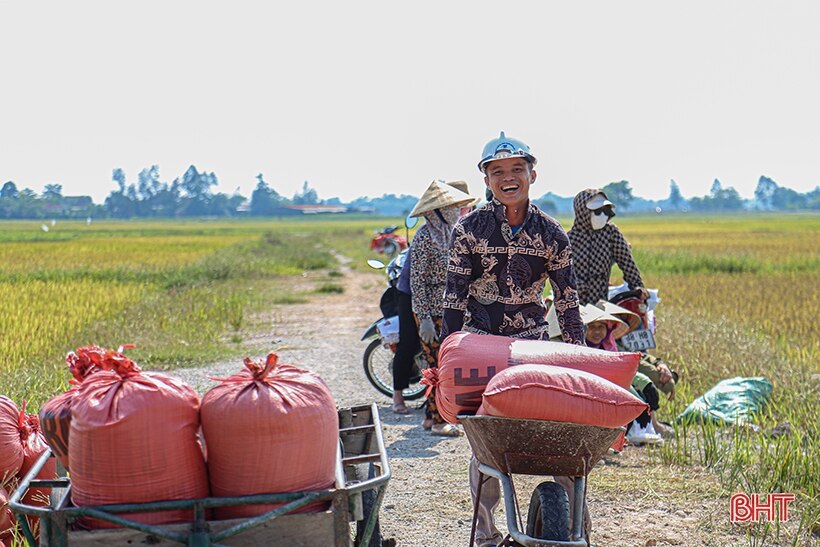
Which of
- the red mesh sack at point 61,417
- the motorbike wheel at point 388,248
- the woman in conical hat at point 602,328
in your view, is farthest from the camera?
the motorbike wheel at point 388,248

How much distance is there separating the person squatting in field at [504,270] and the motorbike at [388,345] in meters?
2.88

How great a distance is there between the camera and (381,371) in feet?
25.8

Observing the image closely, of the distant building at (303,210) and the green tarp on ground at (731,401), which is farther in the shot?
the distant building at (303,210)

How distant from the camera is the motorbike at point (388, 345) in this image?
6977 mm

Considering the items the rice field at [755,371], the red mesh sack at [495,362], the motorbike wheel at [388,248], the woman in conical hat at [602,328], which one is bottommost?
the rice field at [755,371]

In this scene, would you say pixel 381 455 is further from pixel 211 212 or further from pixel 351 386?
pixel 211 212

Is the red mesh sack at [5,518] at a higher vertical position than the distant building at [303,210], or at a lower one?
lower

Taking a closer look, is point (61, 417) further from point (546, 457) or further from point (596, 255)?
point (596, 255)

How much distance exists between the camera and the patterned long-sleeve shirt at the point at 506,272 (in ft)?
12.1

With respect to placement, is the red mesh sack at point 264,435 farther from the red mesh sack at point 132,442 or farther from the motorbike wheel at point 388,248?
the motorbike wheel at point 388,248

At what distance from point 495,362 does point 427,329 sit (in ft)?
9.04

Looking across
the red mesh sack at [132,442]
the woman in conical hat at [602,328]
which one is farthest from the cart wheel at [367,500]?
the woman in conical hat at [602,328]

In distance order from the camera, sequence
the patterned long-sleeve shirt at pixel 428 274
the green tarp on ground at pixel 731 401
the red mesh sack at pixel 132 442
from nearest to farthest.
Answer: the red mesh sack at pixel 132 442
the patterned long-sleeve shirt at pixel 428 274
the green tarp on ground at pixel 731 401

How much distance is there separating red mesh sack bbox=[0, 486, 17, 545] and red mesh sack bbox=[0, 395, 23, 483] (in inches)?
3.7
